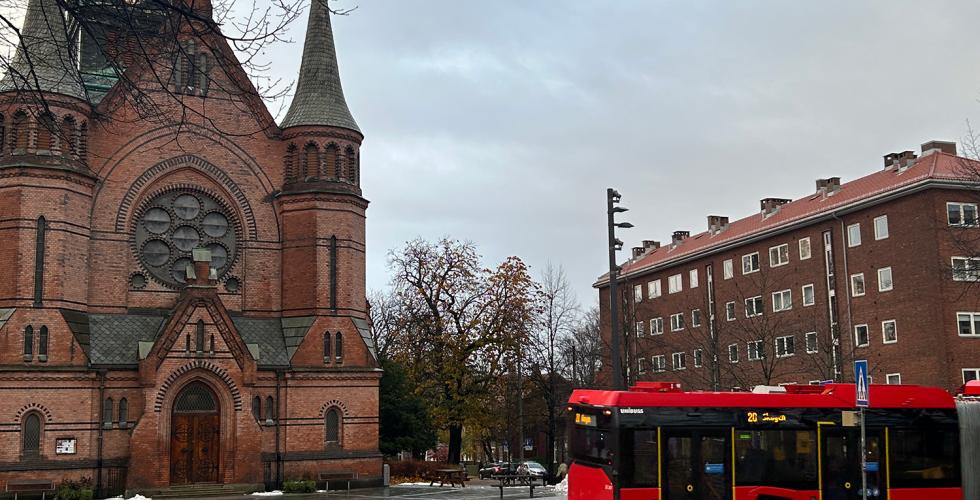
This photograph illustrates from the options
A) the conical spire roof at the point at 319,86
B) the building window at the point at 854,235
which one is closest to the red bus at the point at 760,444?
the conical spire roof at the point at 319,86

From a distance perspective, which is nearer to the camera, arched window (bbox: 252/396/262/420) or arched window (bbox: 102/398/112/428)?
arched window (bbox: 102/398/112/428)

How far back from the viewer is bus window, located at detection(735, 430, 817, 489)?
18.2 metres

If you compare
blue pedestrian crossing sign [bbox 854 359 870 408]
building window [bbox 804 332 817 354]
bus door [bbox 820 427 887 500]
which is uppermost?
building window [bbox 804 332 817 354]

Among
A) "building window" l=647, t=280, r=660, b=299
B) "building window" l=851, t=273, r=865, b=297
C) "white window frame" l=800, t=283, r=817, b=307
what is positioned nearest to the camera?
"building window" l=851, t=273, r=865, b=297

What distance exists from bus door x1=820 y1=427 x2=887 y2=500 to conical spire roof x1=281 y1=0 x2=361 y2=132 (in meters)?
25.0

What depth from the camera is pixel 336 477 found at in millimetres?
36688

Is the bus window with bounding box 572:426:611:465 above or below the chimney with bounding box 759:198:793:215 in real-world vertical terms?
below

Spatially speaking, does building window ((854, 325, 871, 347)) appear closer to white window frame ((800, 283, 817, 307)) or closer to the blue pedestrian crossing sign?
white window frame ((800, 283, 817, 307))

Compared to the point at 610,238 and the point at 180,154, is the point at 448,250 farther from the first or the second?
the point at 610,238

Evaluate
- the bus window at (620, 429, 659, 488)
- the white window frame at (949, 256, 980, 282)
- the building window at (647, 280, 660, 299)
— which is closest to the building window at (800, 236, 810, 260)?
the white window frame at (949, 256, 980, 282)

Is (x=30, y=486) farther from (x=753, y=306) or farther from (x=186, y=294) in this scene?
(x=753, y=306)

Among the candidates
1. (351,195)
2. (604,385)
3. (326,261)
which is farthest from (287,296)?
(604,385)

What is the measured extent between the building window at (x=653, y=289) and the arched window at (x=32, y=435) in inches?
1822

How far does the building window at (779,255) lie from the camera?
2186 inches
